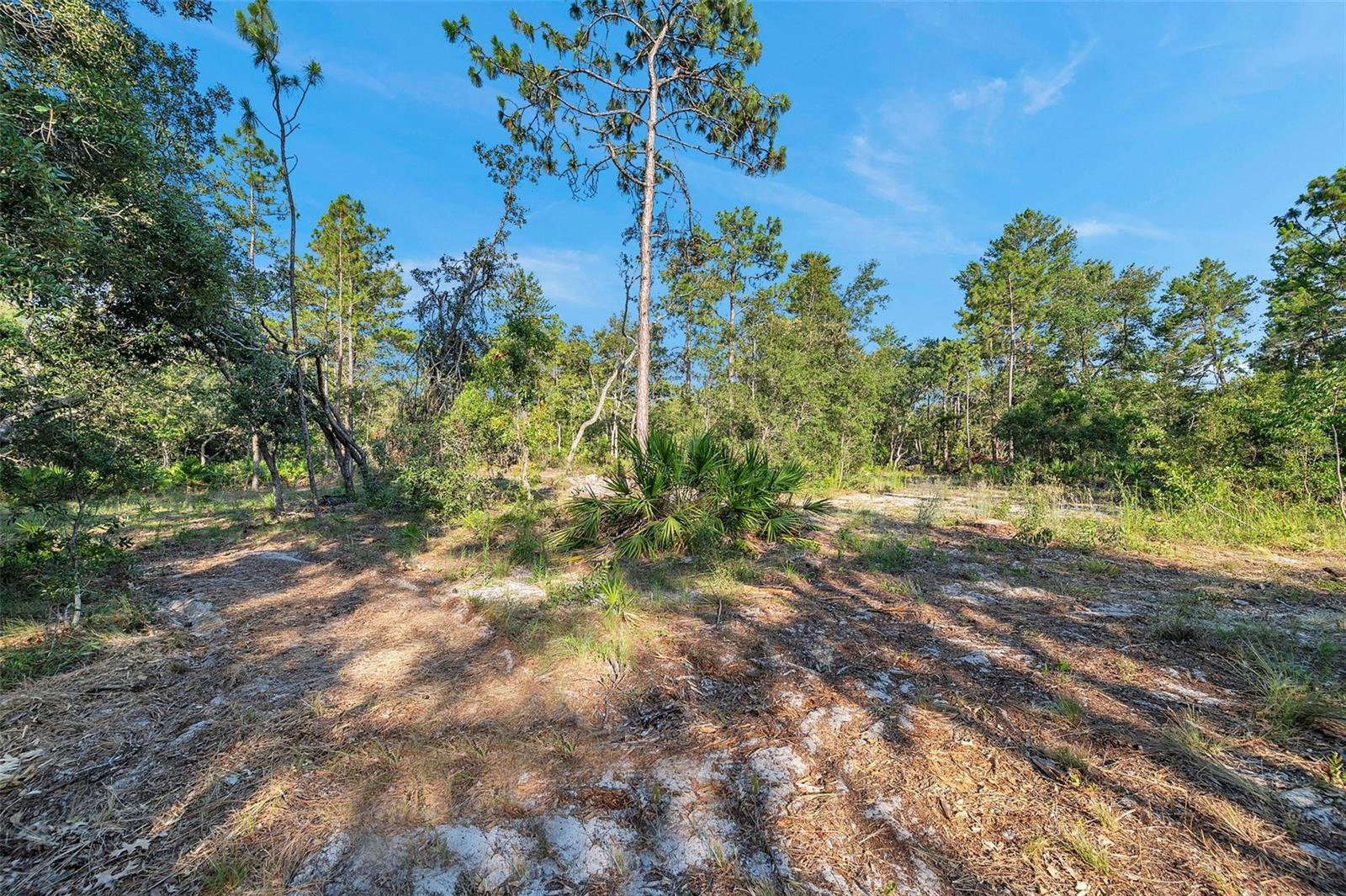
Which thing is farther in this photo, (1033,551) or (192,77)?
(192,77)

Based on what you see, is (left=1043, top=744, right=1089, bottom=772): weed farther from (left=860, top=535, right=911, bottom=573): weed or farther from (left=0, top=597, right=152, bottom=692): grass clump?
(left=0, top=597, right=152, bottom=692): grass clump

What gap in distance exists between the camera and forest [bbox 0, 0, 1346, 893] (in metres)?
1.89

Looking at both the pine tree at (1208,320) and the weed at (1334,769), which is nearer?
the weed at (1334,769)

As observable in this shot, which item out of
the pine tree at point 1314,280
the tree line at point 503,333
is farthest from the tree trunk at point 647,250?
the pine tree at point 1314,280

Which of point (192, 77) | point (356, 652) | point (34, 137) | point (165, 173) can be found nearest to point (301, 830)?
point (356, 652)

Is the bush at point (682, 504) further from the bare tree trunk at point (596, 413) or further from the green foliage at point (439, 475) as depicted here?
the bare tree trunk at point (596, 413)

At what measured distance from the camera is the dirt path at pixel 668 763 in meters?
1.74

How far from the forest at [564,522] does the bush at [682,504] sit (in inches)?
2.0

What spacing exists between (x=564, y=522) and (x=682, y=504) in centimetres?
236

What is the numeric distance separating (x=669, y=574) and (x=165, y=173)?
8.18m

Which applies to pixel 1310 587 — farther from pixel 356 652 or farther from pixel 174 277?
pixel 174 277

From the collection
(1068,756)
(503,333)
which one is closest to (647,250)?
(503,333)

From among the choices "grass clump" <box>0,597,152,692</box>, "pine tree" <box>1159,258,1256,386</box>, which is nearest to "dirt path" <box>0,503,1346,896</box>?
"grass clump" <box>0,597,152,692</box>

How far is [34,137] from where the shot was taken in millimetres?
4363
